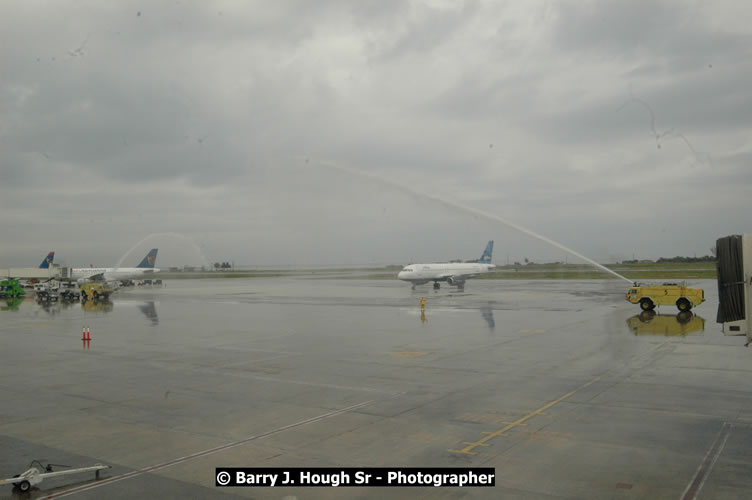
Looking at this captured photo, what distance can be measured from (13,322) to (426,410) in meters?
38.7

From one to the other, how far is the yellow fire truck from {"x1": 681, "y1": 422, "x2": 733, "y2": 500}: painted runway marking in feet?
98.5

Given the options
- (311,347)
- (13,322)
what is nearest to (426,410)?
(311,347)

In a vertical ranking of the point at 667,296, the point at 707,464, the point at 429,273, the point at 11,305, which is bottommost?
the point at 707,464

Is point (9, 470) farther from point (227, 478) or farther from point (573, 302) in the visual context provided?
point (573, 302)

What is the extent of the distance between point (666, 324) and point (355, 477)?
30.1 m

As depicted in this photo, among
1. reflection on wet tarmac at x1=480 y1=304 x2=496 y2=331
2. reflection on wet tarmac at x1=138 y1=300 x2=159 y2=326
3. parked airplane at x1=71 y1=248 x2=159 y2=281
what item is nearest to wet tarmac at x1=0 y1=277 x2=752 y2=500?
reflection on wet tarmac at x1=480 y1=304 x2=496 y2=331

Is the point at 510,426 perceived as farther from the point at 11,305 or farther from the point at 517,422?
the point at 11,305

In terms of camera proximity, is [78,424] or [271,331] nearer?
[78,424]

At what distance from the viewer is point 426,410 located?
15.3 m

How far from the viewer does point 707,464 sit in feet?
35.8

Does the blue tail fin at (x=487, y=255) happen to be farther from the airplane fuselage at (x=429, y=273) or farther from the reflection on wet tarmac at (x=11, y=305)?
the reflection on wet tarmac at (x=11, y=305)

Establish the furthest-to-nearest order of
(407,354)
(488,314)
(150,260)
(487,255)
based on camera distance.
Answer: (150,260)
(487,255)
(488,314)
(407,354)

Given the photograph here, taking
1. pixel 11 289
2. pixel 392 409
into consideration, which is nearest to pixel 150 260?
pixel 11 289

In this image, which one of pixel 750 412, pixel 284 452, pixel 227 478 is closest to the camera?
pixel 227 478
